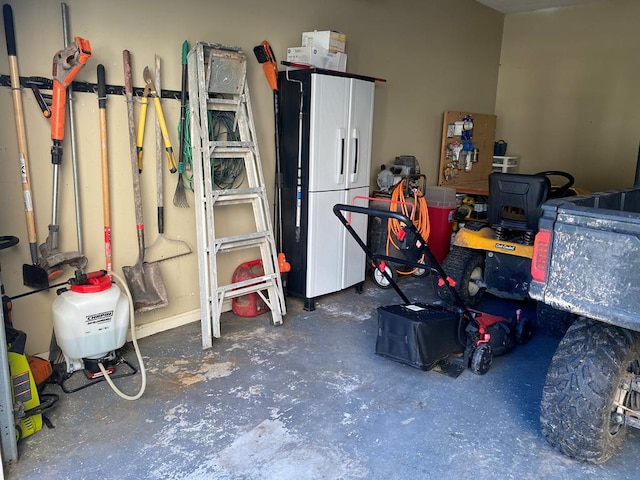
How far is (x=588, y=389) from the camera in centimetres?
215

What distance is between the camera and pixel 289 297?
14.4ft

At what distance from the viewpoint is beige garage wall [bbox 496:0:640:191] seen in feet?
20.5

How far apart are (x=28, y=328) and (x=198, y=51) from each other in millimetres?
2064

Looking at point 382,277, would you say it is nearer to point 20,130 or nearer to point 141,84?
point 141,84

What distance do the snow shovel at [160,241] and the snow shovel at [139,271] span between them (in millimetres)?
90

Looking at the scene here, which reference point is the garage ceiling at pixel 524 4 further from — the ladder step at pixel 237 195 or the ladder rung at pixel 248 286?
the ladder rung at pixel 248 286

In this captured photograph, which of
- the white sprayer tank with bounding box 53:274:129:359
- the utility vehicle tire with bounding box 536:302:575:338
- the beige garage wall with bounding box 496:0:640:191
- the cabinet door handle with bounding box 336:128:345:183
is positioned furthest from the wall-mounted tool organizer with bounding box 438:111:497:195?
the white sprayer tank with bounding box 53:274:129:359

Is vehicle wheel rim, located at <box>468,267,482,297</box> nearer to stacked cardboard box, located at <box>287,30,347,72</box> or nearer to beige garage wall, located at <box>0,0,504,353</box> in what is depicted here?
beige garage wall, located at <box>0,0,504,353</box>

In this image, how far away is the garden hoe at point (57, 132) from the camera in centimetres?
274

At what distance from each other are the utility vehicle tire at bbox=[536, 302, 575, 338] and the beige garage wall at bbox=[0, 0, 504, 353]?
2278mm

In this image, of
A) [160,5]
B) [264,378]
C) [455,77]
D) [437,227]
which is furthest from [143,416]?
[455,77]

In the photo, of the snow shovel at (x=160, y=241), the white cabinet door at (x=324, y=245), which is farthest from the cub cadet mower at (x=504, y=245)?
the snow shovel at (x=160, y=241)

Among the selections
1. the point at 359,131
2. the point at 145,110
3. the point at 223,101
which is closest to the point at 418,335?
the point at 359,131

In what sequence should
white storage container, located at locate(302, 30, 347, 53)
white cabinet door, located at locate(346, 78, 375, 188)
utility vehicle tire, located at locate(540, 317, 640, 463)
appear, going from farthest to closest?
1. white cabinet door, located at locate(346, 78, 375, 188)
2. white storage container, located at locate(302, 30, 347, 53)
3. utility vehicle tire, located at locate(540, 317, 640, 463)
